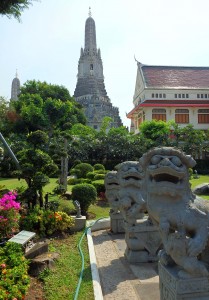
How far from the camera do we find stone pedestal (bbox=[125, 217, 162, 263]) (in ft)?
20.9

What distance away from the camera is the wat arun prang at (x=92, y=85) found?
54.2 metres

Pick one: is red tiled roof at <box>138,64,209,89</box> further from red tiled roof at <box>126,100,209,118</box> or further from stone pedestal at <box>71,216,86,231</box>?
stone pedestal at <box>71,216,86,231</box>

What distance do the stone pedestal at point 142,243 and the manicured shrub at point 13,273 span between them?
2089mm

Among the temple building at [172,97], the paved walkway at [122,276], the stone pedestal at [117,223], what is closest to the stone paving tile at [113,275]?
the paved walkway at [122,276]

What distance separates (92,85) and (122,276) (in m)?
51.7

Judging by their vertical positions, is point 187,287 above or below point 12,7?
below

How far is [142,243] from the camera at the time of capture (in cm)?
636

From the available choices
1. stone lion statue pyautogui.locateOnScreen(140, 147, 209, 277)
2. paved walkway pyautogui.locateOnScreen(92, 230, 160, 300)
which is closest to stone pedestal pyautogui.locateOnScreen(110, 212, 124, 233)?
paved walkway pyautogui.locateOnScreen(92, 230, 160, 300)

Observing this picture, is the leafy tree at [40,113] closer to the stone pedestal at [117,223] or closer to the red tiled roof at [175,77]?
the red tiled roof at [175,77]

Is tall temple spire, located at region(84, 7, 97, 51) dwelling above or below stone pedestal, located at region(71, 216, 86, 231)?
above

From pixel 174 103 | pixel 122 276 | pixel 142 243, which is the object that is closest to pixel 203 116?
pixel 174 103

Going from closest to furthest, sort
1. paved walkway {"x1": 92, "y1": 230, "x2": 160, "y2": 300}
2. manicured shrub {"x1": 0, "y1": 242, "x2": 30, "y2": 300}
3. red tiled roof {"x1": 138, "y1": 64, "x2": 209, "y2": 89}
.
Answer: manicured shrub {"x1": 0, "y1": 242, "x2": 30, "y2": 300}
paved walkway {"x1": 92, "y1": 230, "x2": 160, "y2": 300}
red tiled roof {"x1": 138, "y1": 64, "x2": 209, "y2": 89}

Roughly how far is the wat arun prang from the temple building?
14453mm

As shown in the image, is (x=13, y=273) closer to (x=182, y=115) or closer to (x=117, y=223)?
(x=117, y=223)
